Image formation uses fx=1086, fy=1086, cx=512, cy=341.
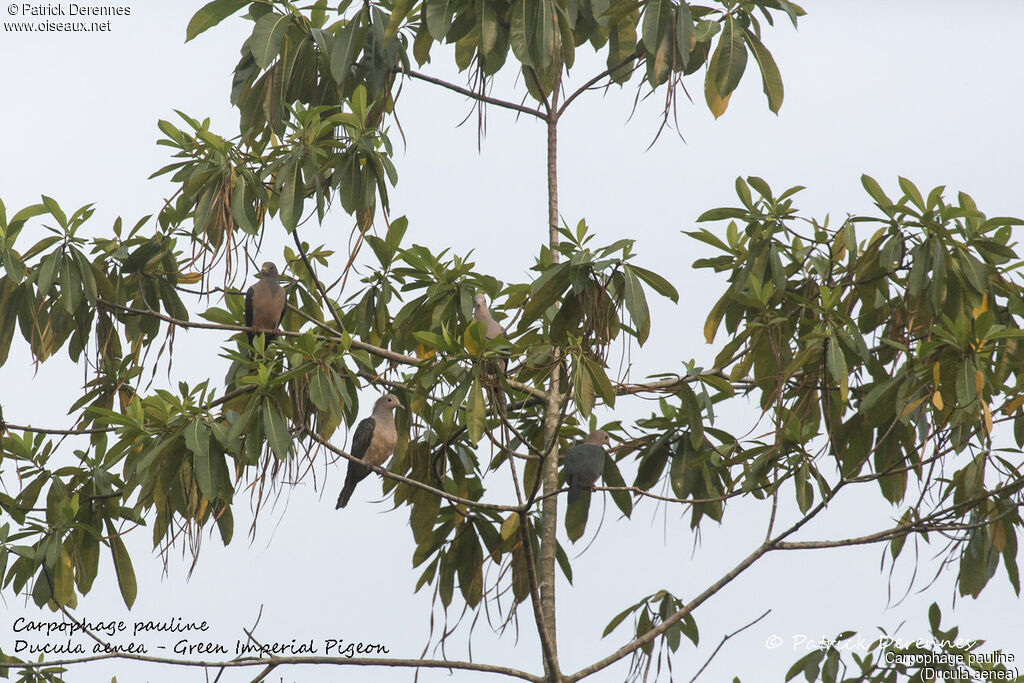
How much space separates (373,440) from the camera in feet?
19.5

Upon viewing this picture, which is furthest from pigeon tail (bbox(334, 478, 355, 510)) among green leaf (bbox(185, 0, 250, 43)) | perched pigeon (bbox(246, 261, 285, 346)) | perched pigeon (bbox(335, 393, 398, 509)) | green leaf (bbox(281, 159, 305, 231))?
green leaf (bbox(185, 0, 250, 43))

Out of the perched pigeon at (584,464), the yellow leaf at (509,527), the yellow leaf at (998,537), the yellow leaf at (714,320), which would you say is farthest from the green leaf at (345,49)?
the yellow leaf at (998,537)

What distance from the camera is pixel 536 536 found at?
227 inches

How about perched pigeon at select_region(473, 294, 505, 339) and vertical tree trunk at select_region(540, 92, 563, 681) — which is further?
perched pigeon at select_region(473, 294, 505, 339)

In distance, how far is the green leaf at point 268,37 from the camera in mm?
4984

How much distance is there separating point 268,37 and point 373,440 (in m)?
2.18

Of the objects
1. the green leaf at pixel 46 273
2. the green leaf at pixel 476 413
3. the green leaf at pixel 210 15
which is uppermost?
the green leaf at pixel 210 15

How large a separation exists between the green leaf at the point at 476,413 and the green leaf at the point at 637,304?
3.02ft

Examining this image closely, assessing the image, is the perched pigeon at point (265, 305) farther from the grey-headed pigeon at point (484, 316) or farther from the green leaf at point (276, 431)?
the green leaf at point (276, 431)

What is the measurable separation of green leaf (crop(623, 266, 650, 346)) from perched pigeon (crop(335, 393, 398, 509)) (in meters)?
1.68

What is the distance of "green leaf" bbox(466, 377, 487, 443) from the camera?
155 inches

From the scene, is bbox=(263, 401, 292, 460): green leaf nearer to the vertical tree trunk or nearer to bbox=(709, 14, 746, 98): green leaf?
the vertical tree trunk

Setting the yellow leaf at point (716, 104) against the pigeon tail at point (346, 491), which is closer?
the yellow leaf at point (716, 104)

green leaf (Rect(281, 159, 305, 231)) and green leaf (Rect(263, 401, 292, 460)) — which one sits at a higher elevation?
green leaf (Rect(281, 159, 305, 231))
